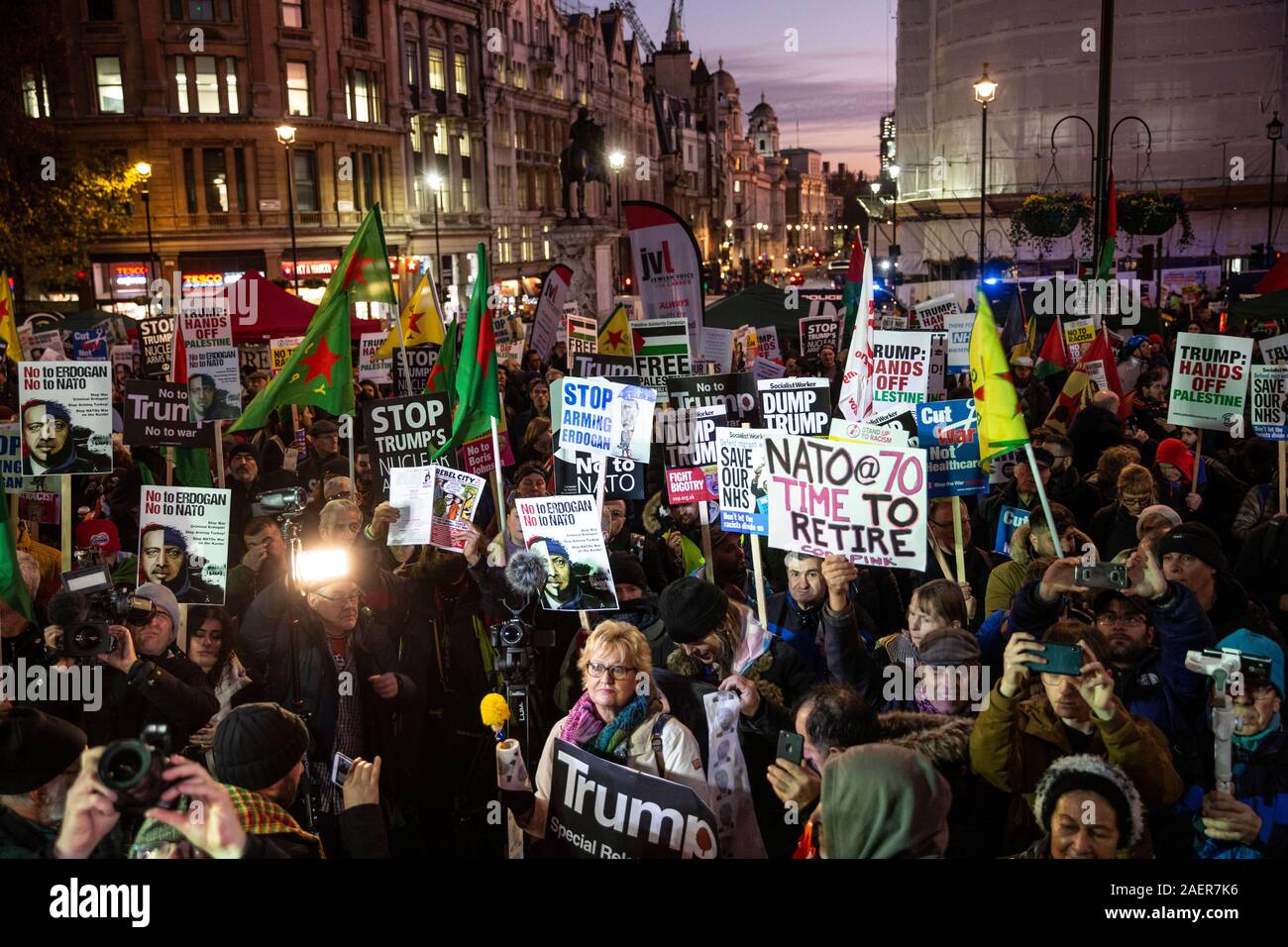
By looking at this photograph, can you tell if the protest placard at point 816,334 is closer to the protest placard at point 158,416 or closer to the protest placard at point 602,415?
the protest placard at point 602,415

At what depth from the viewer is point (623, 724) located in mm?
4402

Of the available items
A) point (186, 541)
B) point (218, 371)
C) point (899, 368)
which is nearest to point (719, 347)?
point (899, 368)

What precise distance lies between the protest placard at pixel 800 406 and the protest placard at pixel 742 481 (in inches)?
68.6

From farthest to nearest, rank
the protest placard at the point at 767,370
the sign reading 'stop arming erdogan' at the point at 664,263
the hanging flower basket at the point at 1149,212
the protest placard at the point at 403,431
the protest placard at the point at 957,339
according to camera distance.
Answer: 1. the hanging flower basket at the point at 1149,212
2. the protest placard at the point at 957,339
3. the protest placard at the point at 767,370
4. the sign reading 'stop arming erdogan' at the point at 664,263
5. the protest placard at the point at 403,431

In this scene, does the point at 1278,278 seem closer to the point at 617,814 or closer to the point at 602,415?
the point at 602,415

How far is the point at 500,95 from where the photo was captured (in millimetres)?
57188

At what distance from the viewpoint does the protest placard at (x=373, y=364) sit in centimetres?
1460

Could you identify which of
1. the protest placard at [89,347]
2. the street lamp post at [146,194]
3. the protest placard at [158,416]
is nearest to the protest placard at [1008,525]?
the protest placard at [158,416]

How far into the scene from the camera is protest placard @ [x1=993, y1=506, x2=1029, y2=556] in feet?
23.5

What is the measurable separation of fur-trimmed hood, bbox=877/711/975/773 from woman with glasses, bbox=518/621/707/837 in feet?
2.38

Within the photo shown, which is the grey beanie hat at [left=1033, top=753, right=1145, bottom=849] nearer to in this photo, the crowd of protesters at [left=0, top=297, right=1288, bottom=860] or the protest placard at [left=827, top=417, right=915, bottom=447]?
the crowd of protesters at [left=0, top=297, right=1288, bottom=860]

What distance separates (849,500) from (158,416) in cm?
535

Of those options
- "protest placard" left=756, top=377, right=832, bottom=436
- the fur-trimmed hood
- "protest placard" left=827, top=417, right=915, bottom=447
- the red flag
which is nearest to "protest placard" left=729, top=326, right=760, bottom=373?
"protest placard" left=756, top=377, right=832, bottom=436

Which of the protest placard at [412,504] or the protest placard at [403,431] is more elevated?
the protest placard at [403,431]
